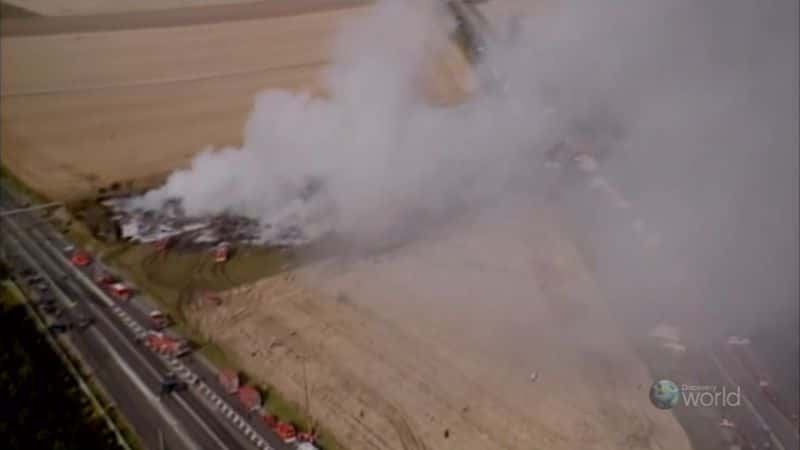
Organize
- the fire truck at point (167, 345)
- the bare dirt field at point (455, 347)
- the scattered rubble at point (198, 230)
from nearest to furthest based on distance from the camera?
the bare dirt field at point (455, 347) < the fire truck at point (167, 345) < the scattered rubble at point (198, 230)

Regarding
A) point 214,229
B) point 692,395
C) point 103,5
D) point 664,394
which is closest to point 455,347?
point 664,394

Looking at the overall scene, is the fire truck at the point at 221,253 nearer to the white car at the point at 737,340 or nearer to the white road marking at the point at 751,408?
the white road marking at the point at 751,408

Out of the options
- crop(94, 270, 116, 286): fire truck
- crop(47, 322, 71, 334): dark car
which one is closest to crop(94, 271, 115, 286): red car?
crop(94, 270, 116, 286): fire truck

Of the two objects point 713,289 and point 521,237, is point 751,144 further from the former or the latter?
point 521,237

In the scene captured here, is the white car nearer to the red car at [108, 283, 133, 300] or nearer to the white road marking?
the white road marking

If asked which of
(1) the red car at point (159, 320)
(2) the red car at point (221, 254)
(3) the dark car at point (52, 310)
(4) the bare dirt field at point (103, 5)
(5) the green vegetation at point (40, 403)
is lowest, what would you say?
(5) the green vegetation at point (40, 403)

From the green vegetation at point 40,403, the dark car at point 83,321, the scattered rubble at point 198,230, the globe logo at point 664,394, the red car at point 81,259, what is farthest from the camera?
the scattered rubble at point 198,230

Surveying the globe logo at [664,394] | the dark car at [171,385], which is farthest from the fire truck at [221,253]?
the globe logo at [664,394]
